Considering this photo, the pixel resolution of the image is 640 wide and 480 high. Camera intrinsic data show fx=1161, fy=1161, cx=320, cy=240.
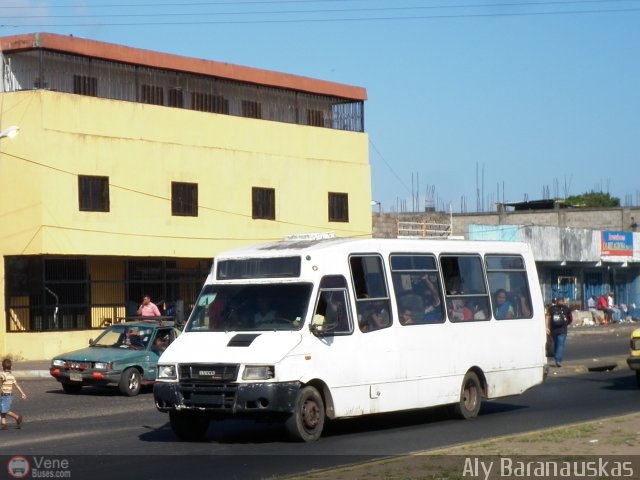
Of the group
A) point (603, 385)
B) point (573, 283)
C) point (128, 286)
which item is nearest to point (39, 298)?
point (128, 286)

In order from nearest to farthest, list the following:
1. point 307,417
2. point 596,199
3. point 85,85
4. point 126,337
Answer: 1. point 307,417
2. point 126,337
3. point 85,85
4. point 596,199

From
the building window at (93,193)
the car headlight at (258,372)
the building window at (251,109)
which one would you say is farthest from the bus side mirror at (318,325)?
the building window at (251,109)

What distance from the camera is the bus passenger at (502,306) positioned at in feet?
59.3

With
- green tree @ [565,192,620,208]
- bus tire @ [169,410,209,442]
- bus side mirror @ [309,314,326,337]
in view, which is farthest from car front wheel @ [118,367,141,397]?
green tree @ [565,192,620,208]

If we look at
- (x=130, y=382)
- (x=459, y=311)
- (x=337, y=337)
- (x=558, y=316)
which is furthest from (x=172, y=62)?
(x=337, y=337)

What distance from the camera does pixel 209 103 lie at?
131 feet

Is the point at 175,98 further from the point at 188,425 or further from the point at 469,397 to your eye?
the point at 188,425

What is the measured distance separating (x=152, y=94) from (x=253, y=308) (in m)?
24.5

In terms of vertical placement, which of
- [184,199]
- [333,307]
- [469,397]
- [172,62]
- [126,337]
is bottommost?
[469,397]

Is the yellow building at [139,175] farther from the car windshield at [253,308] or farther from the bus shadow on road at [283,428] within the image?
the car windshield at [253,308]

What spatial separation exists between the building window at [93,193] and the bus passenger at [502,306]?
769 inches

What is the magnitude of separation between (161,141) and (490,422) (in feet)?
75.6

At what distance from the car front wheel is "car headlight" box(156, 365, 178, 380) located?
856cm

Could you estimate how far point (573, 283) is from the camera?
58594 mm
